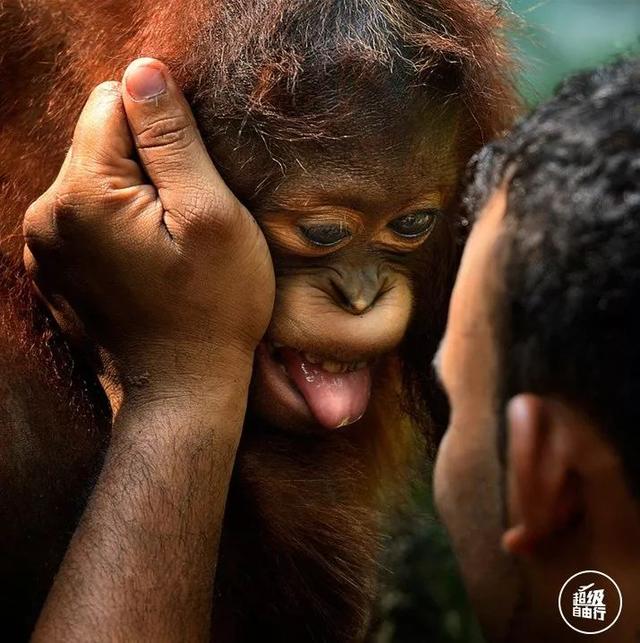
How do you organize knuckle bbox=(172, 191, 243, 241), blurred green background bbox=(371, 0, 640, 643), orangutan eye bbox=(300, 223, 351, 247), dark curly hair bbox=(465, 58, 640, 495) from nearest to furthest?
dark curly hair bbox=(465, 58, 640, 495) < knuckle bbox=(172, 191, 243, 241) < orangutan eye bbox=(300, 223, 351, 247) < blurred green background bbox=(371, 0, 640, 643)

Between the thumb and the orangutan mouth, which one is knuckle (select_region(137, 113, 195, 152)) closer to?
the thumb

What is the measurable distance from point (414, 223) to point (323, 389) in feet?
1.16

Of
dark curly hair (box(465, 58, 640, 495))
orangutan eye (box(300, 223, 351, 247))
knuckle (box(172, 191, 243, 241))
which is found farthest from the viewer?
orangutan eye (box(300, 223, 351, 247))

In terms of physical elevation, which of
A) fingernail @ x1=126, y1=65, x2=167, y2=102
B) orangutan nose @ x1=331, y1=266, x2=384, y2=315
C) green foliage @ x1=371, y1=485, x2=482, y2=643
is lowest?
green foliage @ x1=371, y1=485, x2=482, y2=643

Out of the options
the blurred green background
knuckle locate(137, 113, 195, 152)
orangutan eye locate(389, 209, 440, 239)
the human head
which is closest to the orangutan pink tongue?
orangutan eye locate(389, 209, 440, 239)

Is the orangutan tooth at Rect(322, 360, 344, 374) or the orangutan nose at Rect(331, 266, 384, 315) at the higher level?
the orangutan nose at Rect(331, 266, 384, 315)

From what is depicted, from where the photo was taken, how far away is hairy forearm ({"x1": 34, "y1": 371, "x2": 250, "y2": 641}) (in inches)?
72.5

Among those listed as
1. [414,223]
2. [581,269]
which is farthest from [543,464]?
[414,223]

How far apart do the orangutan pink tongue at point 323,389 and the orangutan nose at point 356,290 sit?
0.42 feet

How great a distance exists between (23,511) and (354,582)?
71 cm

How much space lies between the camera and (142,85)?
6.51 feet

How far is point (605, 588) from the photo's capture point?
1362 mm

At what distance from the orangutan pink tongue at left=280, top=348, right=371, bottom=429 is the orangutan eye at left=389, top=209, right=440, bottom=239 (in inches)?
11.2

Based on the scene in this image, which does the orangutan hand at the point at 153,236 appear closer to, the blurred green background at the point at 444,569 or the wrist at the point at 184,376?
the wrist at the point at 184,376
